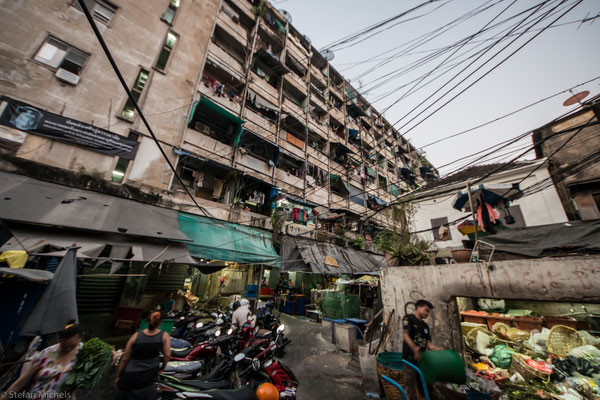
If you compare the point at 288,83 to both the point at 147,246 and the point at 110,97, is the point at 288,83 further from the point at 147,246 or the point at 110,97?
the point at 147,246

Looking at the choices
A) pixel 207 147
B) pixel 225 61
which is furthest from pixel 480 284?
pixel 225 61

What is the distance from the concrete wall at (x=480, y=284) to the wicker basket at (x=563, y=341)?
9.19ft

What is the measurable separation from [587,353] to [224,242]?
11255mm

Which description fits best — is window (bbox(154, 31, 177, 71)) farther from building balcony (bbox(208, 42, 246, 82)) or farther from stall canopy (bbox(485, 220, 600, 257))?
stall canopy (bbox(485, 220, 600, 257))

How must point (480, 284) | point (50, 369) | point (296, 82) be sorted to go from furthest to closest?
point (296, 82), point (480, 284), point (50, 369)

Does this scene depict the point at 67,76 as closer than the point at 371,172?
Yes

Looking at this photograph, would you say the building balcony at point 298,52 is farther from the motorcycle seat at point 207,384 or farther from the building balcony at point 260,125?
the motorcycle seat at point 207,384

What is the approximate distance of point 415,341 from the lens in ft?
13.0

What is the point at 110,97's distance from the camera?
950cm

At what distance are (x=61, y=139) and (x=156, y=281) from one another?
7.76 metres

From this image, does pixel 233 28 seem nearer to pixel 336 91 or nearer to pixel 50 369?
pixel 336 91

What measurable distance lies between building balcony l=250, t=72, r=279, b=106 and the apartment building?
0.09 metres

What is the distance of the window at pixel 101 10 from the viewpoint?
401 inches

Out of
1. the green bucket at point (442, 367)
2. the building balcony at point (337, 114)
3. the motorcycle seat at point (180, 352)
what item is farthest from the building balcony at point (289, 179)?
the green bucket at point (442, 367)
